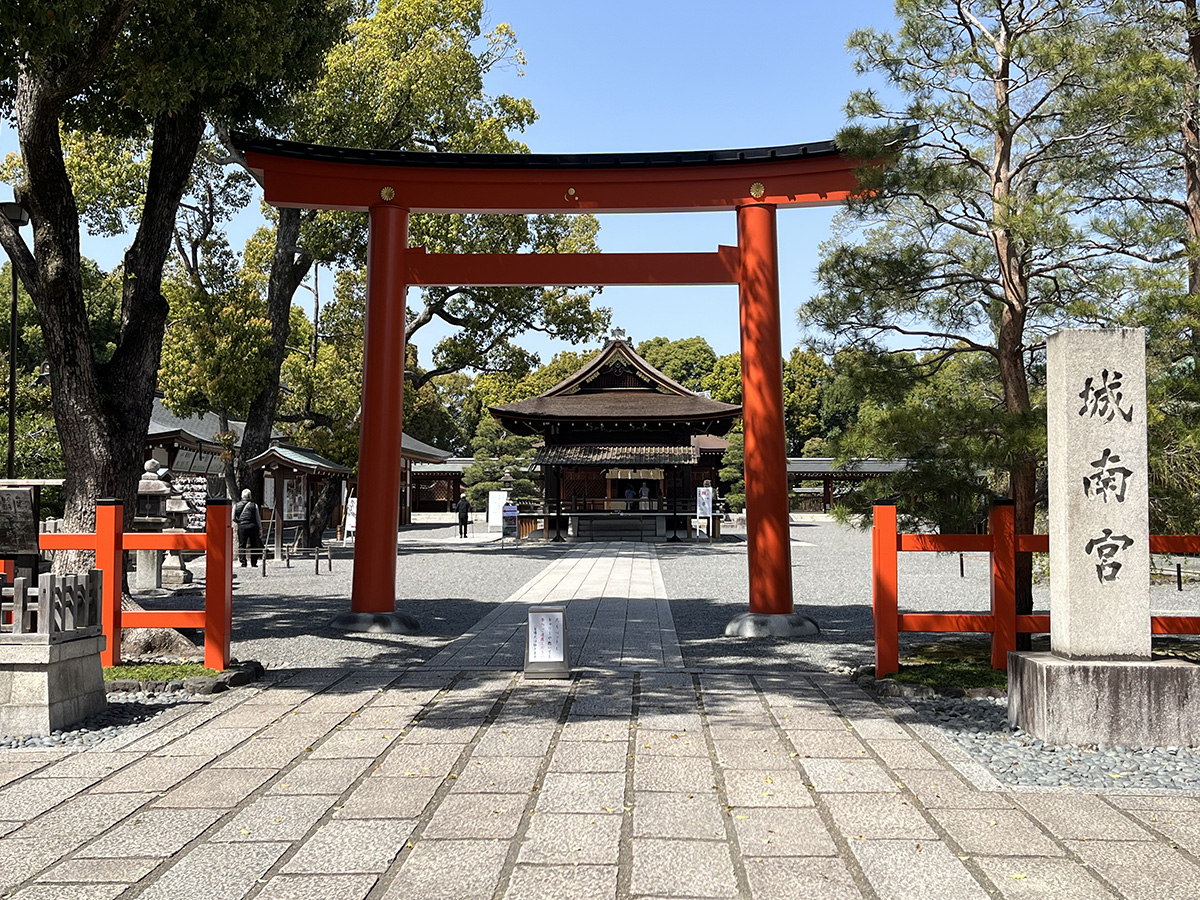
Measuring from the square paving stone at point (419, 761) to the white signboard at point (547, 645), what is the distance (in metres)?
1.83

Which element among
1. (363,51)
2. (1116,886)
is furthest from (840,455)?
(363,51)

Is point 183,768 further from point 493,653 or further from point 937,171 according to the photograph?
point 937,171

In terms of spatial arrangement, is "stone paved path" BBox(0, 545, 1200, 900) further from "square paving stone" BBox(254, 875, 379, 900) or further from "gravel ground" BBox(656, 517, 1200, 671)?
"gravel ground" BBox(656, 517, 1200, 671)

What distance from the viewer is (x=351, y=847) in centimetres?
338

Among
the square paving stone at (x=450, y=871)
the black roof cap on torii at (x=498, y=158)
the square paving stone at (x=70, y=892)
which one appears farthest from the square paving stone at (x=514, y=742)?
the black roof cap on torii at (x=498, y=158)

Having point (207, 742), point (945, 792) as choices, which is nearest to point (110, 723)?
point (207, 742)

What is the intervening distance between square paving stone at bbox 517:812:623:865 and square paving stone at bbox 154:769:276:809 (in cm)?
131

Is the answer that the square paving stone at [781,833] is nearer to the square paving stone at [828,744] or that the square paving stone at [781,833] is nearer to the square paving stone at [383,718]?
the square paving stone at [828,744]

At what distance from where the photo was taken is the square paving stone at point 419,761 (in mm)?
4312

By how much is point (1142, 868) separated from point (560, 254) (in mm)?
6502

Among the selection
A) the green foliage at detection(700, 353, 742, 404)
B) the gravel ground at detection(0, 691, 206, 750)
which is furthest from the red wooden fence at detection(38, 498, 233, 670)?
the green foliage at detection(700, 353, 742, 404)

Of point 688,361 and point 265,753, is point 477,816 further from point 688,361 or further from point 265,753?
point 688,361

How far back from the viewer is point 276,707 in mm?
5738

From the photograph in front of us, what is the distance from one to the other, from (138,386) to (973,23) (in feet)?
23.1
